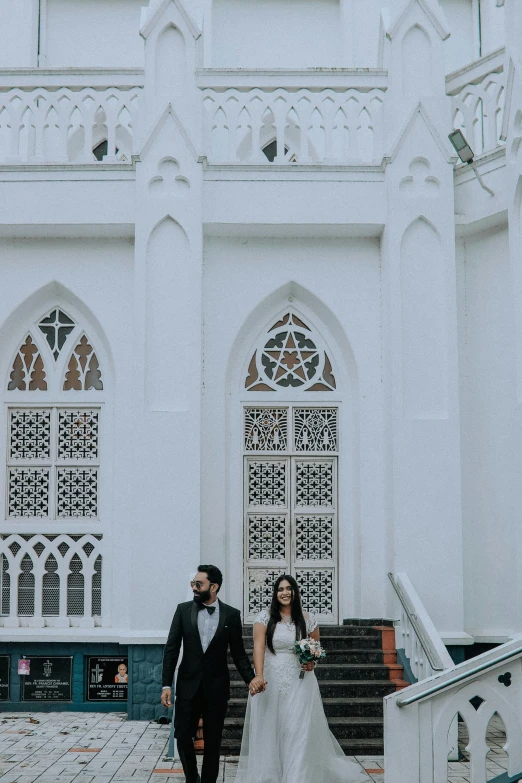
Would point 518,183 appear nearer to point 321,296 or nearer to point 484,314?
point 484,314

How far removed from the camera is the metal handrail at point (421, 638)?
27.7ft

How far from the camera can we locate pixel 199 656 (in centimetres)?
671

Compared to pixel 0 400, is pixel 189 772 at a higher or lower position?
lower

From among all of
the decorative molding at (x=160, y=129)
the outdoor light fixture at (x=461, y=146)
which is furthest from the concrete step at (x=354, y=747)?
the decorative molding at (x=160, y=129)

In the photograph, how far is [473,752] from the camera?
259 inches

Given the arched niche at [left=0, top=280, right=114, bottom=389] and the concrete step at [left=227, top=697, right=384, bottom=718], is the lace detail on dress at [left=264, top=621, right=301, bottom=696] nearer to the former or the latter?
the concrete step at [left=227, top=697, right=384, bottom=718]

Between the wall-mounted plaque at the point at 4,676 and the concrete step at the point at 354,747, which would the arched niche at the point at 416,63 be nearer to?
the concrete step at the point at 354,747

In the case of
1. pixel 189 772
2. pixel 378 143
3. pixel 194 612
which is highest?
pixel 378 143

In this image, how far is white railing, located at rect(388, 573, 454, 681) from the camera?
8.60 metres

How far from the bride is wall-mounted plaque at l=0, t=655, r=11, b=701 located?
429cm

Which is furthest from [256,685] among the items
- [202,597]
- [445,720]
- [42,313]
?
[42,313]

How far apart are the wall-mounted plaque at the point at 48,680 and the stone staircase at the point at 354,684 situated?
6.83 feet

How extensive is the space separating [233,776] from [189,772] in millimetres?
1593

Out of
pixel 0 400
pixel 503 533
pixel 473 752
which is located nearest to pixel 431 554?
pixel 503 533
